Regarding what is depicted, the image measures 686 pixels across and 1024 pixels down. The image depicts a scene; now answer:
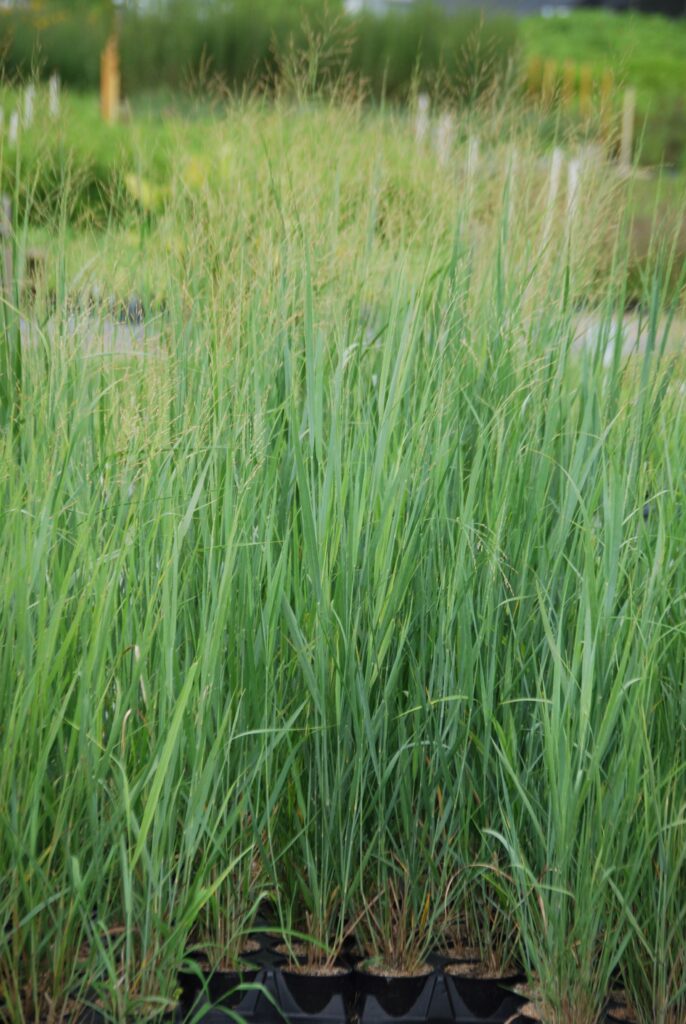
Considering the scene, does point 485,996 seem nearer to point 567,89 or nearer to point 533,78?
point 567,89

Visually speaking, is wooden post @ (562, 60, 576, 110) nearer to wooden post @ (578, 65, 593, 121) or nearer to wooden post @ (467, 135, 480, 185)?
wooden post @ (578, 65, 593, 121)

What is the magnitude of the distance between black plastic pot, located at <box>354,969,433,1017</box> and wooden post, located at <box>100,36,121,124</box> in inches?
487

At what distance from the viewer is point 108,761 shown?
121cm

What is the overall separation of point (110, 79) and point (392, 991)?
13.6 m

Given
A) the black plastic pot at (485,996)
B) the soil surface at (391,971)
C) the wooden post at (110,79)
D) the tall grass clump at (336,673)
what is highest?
the tall grass clump at (336,673)

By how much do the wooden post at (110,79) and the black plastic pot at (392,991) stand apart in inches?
487

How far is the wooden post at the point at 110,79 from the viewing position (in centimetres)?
1330

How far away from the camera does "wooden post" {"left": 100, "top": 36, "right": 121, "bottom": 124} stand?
13305 millimetres

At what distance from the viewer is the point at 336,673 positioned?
1.35 metres

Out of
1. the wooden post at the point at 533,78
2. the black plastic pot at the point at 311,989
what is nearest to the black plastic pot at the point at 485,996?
the black plastic pot at the point at 311,989

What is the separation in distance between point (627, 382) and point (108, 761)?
113 cm

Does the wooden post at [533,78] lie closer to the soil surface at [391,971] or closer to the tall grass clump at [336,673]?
the tall grass clump at [336,673]

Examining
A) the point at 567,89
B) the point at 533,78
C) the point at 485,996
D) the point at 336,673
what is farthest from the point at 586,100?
the point at 533,78

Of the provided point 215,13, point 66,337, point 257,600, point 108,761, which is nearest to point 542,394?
point 257,600
